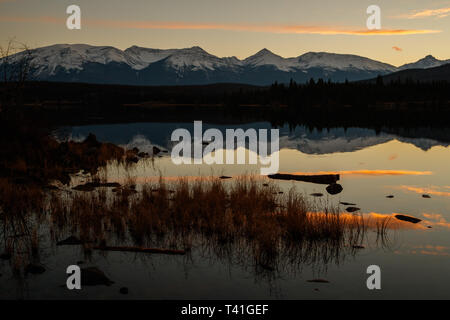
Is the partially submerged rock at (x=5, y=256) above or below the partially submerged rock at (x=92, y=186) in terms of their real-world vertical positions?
below

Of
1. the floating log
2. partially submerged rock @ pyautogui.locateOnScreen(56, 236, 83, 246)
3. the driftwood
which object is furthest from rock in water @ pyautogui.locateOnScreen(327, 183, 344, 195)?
partially submerged rock @ pyautogui.locateOnScreen(56, 236, 83, 246)

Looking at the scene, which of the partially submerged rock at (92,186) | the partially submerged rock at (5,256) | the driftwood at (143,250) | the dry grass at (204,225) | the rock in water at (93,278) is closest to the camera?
the rock in water at (93,278)

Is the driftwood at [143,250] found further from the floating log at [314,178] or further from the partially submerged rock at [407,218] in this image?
the floating log at [314,178]

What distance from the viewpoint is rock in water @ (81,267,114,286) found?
10.7 meters

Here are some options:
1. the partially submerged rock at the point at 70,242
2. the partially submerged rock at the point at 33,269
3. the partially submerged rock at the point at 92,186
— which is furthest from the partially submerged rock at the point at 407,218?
the partially submerged rock at the point at 92,186

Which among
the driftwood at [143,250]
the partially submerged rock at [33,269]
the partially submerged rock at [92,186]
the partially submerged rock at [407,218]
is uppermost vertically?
the partially submerged rock at [92,186]

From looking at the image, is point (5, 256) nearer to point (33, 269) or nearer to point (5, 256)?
point (5, 256)

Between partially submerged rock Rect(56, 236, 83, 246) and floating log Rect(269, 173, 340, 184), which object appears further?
floating log Rect(269, 173, 340, 184)

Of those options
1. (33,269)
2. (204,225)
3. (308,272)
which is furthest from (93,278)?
(308,272)

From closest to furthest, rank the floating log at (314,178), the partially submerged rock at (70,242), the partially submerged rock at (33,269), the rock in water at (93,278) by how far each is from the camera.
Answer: the rock in water at (93,278)
the partially submerged rock at (33,269)
the partially submerged rock at (70,242)
the floating log at (314,178)

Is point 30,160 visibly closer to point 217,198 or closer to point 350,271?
point 217,198

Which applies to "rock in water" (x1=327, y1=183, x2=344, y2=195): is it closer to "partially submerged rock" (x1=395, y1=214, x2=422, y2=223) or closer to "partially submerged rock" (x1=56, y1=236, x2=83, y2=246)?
"partially submerged rock" (x1=395, y1=214, x2=422, y2=223)

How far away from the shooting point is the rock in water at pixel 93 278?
1068cm
